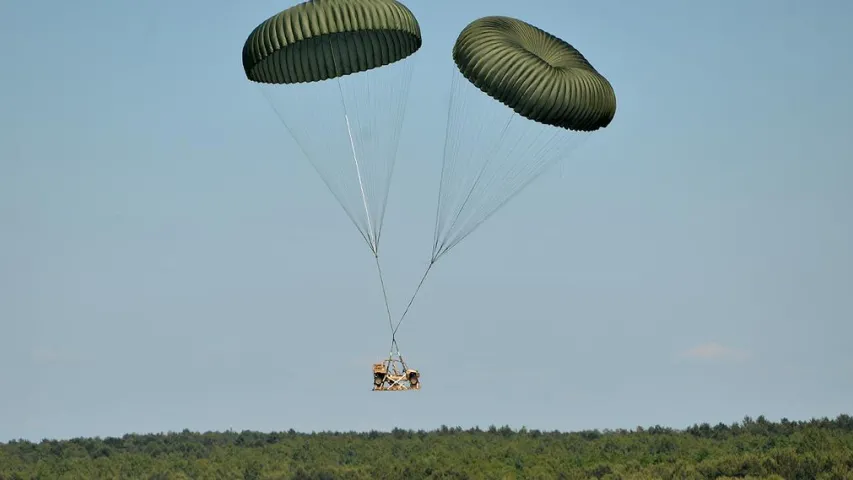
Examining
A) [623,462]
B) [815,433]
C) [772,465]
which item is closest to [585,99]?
[772,465]

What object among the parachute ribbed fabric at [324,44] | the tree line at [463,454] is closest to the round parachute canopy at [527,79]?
the parachute ribbed fabric at [324,44]

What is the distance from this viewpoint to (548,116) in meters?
43.9

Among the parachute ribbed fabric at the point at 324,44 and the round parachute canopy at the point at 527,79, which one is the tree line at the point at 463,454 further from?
the parachute ribbed fabric at the point at 324,44

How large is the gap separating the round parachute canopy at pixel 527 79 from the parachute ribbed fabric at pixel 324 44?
1.89 meters

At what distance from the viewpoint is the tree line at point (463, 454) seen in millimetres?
82188

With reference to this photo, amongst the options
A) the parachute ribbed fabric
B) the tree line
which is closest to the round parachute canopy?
the parachute ribbed fabric

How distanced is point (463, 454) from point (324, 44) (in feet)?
226

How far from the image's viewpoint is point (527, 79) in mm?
43375

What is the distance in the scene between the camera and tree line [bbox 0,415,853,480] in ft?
270

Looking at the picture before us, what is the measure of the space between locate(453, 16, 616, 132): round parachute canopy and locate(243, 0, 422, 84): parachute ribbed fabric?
1892 mm

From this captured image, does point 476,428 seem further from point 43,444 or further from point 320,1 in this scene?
point 320,1

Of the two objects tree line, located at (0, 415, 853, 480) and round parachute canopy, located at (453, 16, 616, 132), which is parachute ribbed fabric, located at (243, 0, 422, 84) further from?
tree line, located at (0, 415, 853, 480)

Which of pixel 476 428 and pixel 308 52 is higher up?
pixel 476 428

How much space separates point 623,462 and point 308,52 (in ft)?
182
